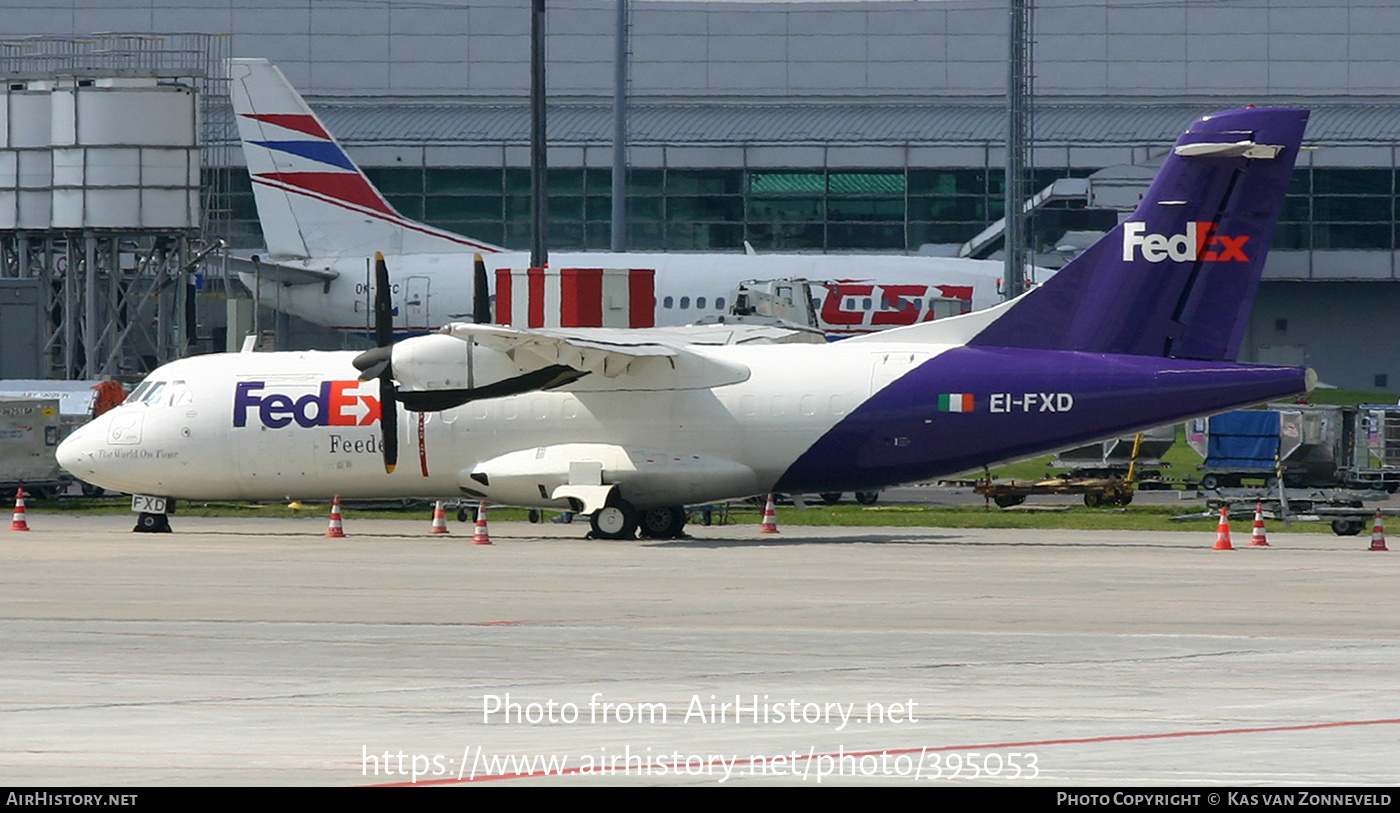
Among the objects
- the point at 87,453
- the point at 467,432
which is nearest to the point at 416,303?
the point at 87,453

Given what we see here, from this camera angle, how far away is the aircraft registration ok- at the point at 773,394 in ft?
97.9

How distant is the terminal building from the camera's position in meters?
76.2

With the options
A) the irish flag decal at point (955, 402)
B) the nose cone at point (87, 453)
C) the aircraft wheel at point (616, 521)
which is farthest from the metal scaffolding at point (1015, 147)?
the nose cone at point (87, 453)

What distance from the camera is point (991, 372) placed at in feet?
98.7

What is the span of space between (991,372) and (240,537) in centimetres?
1292

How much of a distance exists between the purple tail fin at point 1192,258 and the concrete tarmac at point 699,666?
343 cm

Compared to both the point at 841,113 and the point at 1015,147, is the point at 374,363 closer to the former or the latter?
the point at 1015,147

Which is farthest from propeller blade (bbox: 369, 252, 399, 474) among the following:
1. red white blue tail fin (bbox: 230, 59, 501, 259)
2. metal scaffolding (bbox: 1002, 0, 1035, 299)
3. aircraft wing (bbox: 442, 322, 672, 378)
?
red white blue tail fin (bbox: 230, 59, 501, 259)

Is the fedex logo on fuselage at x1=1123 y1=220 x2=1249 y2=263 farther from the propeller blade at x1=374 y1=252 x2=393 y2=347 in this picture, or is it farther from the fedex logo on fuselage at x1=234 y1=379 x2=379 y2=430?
the fedex logo on fuselage at x1=234 y1=379 x2=379 y2=430

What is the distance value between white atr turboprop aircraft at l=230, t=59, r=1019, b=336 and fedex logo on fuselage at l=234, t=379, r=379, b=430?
21978mm

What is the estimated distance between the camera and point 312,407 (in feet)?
108

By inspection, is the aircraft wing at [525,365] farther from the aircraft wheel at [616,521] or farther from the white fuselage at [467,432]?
the aircraft wheel at [616,521]

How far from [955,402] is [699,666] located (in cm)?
1492

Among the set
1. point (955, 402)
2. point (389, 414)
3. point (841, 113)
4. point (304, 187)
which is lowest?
point (389, 414)
